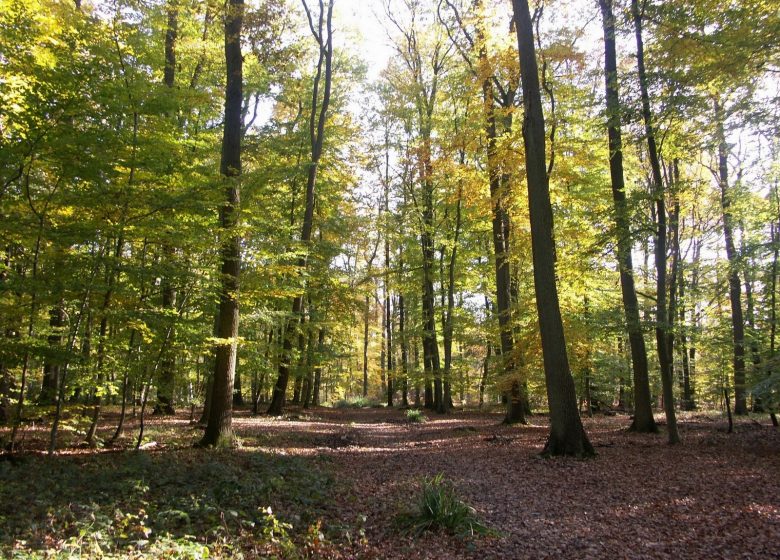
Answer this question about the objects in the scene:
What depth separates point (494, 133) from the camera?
15.5 m

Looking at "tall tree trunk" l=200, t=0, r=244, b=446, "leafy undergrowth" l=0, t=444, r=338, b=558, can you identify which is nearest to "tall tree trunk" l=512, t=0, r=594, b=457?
"leafy undergrowth" l=0, t=444, r=338, b=558

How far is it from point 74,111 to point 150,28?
9673mm

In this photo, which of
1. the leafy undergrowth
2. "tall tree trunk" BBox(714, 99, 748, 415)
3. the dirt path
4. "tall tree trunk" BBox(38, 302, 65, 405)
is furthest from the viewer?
"tall tree trunk" BBox(714, 99, 748, 415)

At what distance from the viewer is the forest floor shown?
4.52 metres

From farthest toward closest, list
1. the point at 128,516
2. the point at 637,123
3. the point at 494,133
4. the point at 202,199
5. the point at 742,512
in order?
1. the point at 494,133
2. the point at 637,123
3. the point at 202,199
4. the point at 742,512
5. the point at 128,516

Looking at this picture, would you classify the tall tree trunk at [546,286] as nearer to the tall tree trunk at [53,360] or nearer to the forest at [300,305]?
the forest at [300,305]

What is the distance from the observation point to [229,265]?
32.4 ft

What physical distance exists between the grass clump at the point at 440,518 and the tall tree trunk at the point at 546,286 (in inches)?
162

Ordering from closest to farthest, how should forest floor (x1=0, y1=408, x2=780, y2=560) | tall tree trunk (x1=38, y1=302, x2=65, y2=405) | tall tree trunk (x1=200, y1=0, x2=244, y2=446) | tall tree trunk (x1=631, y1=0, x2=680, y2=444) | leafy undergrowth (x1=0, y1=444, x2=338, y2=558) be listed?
leafy undergrowth (x1=0, y1=444, x2=338, y2=558) < forest floor (x1=0, y1=408, x2=780, y2=560) < tall tree trunk (x1=38, y1=302, x2=65, y2=405) < tall tree trunk (x1=200, y1=0, x2=244, y2=446) < tall tree trunk (x1=631, y1=0, x2=680, y2=444)

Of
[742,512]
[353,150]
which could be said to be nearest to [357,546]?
[742,512]

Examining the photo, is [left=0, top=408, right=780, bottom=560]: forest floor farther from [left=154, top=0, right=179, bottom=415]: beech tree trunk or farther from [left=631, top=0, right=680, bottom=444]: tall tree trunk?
[left=154, top=0, right=179, bottom=415]: beech tree trunk

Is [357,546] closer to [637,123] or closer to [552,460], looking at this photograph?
[552,460]

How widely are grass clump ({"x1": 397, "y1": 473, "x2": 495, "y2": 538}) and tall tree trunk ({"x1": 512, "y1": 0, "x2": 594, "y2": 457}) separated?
4.13 metres

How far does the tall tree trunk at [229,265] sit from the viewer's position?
9.43m
